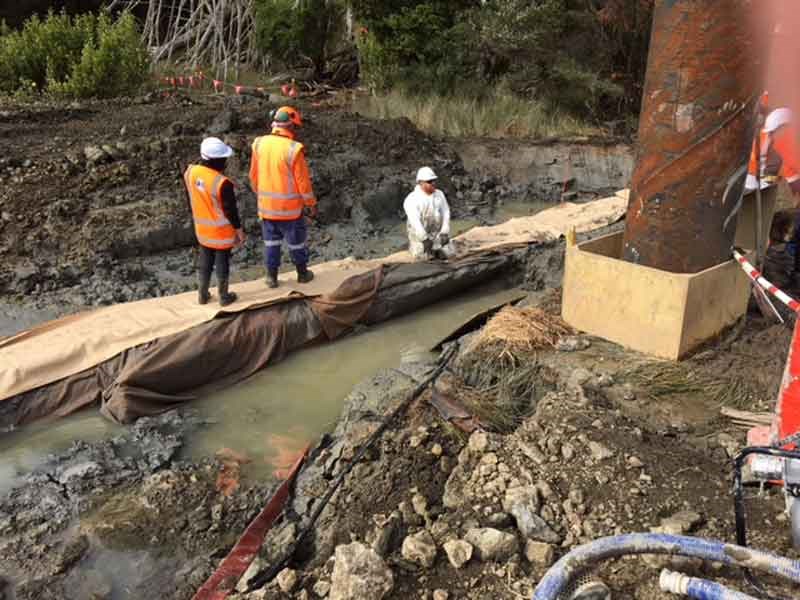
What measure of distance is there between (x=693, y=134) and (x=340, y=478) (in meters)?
2.95

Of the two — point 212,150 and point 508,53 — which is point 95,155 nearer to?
point 212,150

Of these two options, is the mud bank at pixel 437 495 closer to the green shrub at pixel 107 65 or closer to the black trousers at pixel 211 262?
the black trousers at pixel 211 262

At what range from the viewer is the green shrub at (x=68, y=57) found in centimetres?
1337

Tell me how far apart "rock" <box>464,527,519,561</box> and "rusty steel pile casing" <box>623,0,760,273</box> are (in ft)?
7.82

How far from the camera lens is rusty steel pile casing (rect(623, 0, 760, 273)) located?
3.89m

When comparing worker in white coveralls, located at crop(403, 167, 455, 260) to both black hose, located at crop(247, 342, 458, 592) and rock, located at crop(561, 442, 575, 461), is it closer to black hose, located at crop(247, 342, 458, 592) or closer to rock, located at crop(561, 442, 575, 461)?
black hose, located at crop(247, 342, 458, 592)

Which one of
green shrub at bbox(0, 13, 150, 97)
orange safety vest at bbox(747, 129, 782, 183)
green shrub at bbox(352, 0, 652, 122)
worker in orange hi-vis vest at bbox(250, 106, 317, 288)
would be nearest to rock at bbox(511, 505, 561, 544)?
worker in orange hi-vis vest at bbox(250, 106, 317, 288)

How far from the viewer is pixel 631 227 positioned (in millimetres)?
4516

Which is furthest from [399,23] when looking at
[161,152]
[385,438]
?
[385,438]

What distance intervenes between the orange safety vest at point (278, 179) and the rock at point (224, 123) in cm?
485

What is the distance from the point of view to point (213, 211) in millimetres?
5852

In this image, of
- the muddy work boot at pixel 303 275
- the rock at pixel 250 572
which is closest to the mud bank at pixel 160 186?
the muddy work boot at pixel 303 275

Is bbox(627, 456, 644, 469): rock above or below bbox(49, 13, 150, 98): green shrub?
below

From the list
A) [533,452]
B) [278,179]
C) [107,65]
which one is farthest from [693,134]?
[107,65]
